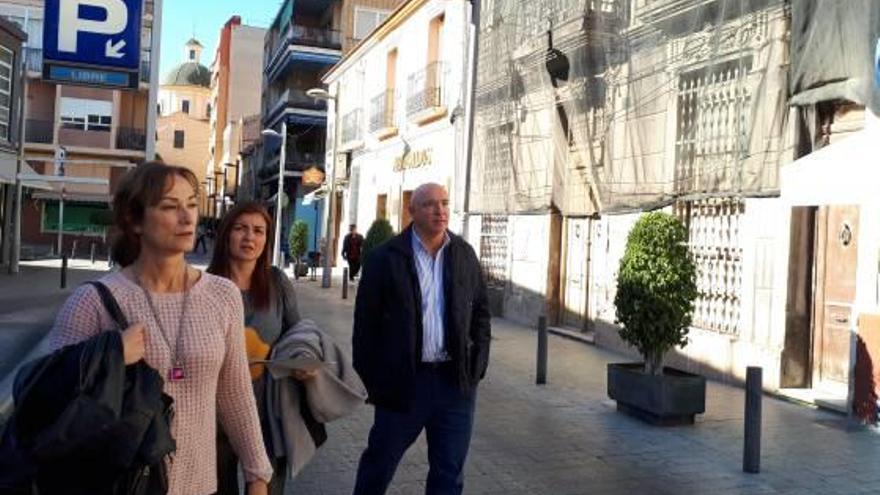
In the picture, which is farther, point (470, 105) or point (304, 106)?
point (304, 106)

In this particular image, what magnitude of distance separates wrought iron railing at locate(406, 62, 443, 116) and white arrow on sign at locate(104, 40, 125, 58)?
35.6 feet

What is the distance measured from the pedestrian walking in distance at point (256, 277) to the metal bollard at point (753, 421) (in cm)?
345

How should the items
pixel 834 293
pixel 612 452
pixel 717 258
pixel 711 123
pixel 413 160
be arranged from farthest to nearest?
1. pixel 413 160
2. pixel 717 258
3. pixel 711 123
4. pixel 834 293
5. pixel 612 452

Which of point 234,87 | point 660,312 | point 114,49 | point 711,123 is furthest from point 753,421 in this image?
point 234,87

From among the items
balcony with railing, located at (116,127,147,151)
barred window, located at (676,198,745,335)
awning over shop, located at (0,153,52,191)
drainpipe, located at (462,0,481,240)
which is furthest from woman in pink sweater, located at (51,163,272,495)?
balcony with railing, located at (116,127,147,151)

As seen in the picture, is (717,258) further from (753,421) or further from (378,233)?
(378,233)

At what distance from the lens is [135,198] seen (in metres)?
2.40

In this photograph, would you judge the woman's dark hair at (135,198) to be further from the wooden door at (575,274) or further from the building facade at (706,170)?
the wooden door at (575,274)

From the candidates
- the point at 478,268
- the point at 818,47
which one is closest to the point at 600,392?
the point at 818,47

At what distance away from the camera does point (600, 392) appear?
29.0 ft

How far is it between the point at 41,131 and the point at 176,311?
44.8m

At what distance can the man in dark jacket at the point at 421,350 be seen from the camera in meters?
4.15

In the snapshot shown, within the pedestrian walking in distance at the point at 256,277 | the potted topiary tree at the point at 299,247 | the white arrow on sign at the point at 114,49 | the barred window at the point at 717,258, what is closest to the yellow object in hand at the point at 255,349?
the pedestrian walking in distance at the point at 256,277

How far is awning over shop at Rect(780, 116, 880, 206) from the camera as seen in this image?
5.09 m
